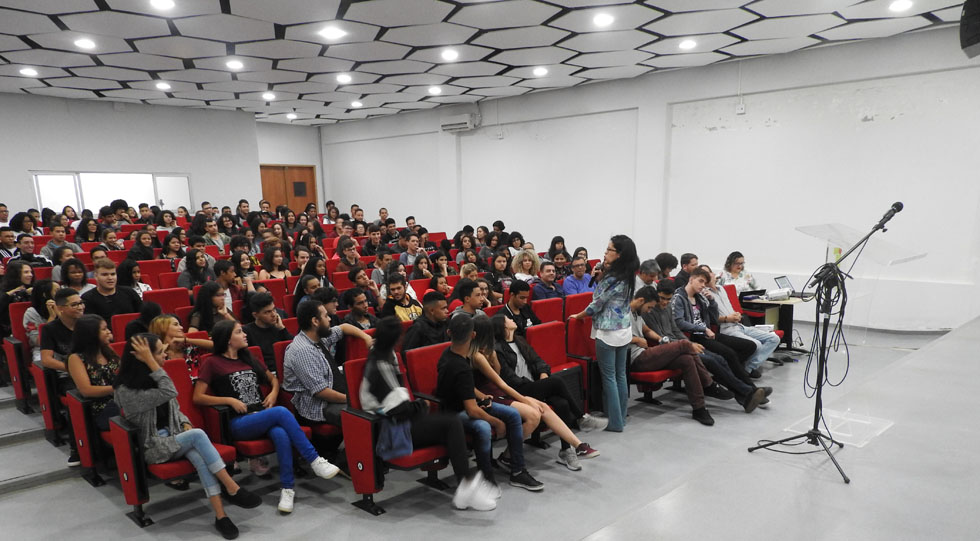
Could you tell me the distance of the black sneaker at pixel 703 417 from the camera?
3.99 metres

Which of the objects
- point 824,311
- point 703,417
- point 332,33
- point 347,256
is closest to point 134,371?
point 347,256

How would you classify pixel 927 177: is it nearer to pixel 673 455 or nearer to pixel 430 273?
pixel 673 455

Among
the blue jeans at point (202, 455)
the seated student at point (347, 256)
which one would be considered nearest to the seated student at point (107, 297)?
the blue jeans at point (202, 455)

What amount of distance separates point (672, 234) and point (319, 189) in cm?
896

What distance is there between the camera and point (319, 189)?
14.0 metres

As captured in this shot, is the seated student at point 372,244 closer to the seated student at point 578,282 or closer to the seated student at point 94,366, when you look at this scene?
the seated student at point 578,282

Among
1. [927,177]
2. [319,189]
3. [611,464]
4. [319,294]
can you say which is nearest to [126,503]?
[319,294]

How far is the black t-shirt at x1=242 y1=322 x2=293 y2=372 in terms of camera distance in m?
3.46

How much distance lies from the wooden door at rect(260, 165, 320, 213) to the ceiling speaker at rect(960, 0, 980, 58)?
12.3 metres

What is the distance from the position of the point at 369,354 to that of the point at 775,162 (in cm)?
640

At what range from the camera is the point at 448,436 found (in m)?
2.86

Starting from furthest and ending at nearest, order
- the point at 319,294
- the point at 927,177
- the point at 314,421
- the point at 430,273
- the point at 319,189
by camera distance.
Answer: the point at 319,189
the point at 927,177
the point at 430,273
the point at 319,294
the point at 314,421

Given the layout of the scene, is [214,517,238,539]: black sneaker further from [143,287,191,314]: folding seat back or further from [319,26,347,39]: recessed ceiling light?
[319,26,347,39]: recessed ceiling light

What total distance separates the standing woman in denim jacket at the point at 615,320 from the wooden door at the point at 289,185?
10984mm
